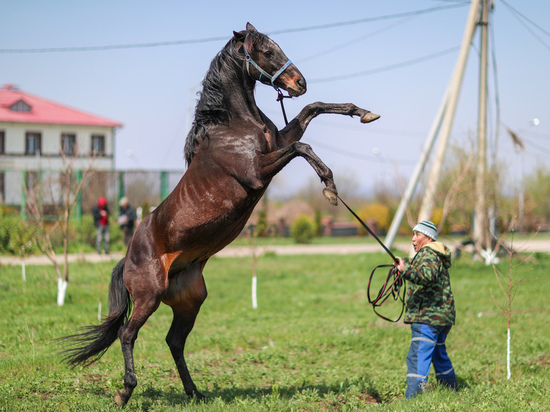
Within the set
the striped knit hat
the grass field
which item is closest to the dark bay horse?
the grass field

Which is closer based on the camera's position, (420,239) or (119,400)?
Answer: (119,400)

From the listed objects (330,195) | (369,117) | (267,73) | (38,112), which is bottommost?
(330,195)

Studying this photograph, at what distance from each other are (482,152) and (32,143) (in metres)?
29.6

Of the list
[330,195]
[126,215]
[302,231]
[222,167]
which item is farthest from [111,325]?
[302,231]

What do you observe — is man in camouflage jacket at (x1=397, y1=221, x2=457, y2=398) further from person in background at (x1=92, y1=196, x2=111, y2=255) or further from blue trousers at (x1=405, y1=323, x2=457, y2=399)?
person in background at (x1=92, y1=196, x2=111, y2=255)

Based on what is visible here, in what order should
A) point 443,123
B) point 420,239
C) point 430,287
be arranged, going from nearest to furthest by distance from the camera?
point 430,287 → point 420,239 → point 443,123

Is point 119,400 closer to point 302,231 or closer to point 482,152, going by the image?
point 482,152

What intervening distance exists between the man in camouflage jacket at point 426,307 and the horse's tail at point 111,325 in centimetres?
266

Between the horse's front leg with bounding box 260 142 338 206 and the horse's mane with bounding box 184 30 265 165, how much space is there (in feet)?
2.09

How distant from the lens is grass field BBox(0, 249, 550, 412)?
5023 millimetres

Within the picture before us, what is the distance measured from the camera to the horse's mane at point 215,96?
4.49m

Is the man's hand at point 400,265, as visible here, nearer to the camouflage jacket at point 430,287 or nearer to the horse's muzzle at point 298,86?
the camouflage jacket at point 430,287

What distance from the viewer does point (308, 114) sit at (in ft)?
15.5

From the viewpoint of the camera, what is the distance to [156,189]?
23250 millimetres
